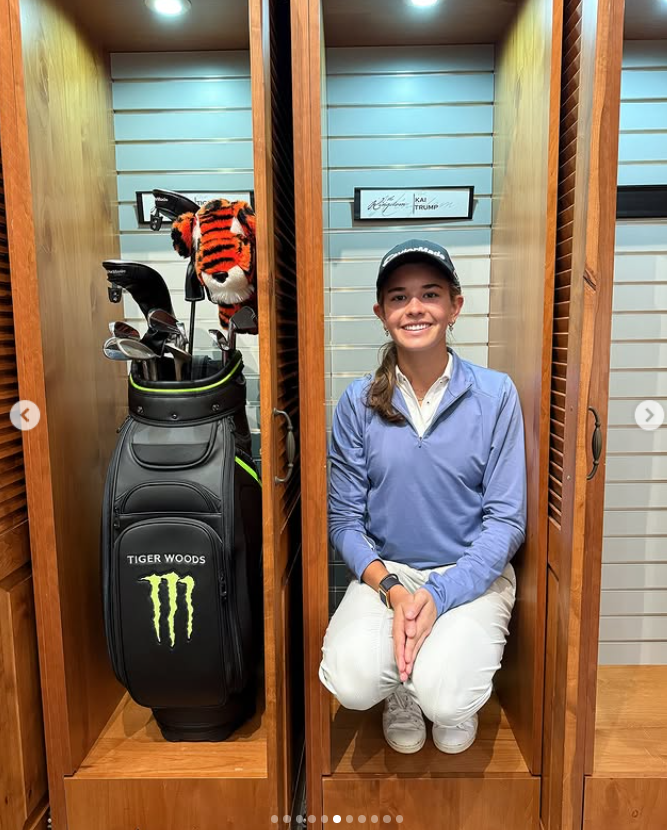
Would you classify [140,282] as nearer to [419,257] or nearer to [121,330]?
[121,330]

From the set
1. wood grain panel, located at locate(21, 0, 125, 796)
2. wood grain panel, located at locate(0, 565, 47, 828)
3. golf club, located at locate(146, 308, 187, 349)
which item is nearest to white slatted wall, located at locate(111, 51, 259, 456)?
wood grain panel, located at locate(21, 0, 125, 796)

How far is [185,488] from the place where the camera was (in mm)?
1535

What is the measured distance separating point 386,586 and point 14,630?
0.87 metres

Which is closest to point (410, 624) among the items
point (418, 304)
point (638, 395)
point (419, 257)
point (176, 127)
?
point (418, 304)

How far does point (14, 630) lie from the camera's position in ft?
4.90

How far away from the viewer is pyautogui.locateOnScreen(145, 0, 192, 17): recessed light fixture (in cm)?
171

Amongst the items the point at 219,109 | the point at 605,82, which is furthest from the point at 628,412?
the point at 219,109

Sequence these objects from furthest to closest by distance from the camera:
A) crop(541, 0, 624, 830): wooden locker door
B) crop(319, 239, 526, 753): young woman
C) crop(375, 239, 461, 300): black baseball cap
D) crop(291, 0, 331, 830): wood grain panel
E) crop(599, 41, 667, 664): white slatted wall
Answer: crop(599, 41, 667, 664): white slatted wall → crop(375, 239, 461, 300): black baseball cap → crop(319, 239, 526, 753): young woman → crop(291, 0, 331, 830): wood grain panel → crop(541, 0, 624, 830): wooden locker door

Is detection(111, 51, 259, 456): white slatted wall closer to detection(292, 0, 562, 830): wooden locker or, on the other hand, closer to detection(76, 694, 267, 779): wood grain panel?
detection(292, 0, 562, 830): wooden locker

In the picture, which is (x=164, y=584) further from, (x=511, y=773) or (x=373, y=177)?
(x=373, y=177)

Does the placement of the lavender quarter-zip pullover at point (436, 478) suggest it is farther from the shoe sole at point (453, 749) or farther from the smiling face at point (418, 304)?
the shoe sole at point (453, 749)

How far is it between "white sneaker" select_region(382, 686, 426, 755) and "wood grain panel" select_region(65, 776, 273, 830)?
341 mm

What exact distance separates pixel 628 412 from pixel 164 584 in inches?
56.6

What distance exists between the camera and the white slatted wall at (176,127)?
1.96 meters
